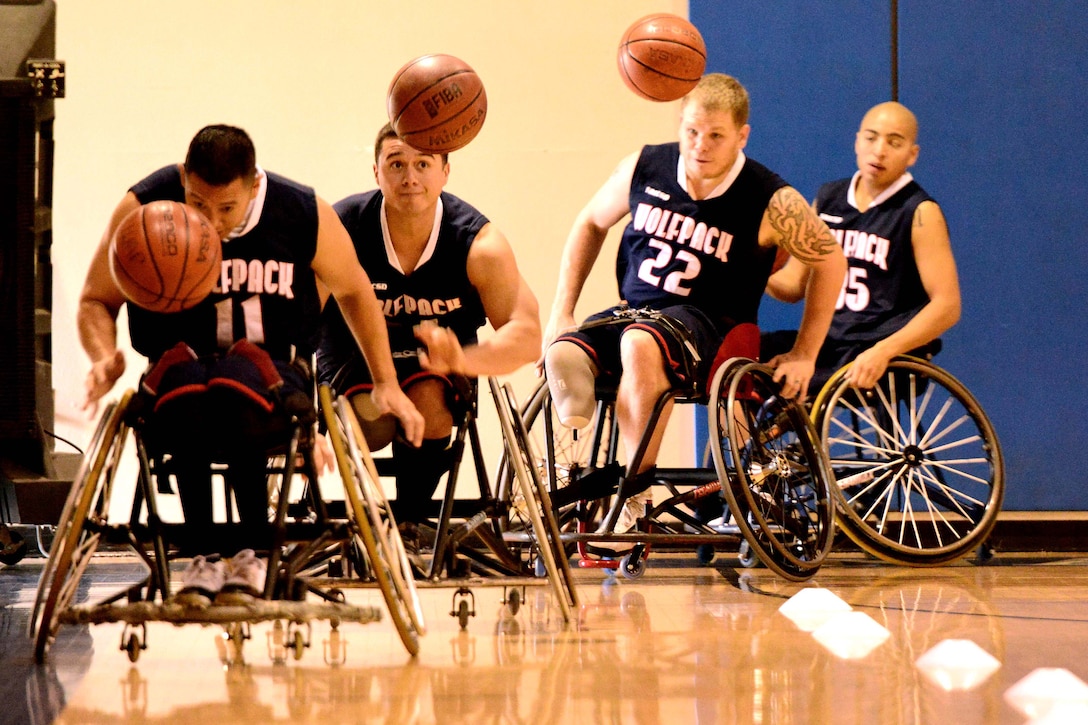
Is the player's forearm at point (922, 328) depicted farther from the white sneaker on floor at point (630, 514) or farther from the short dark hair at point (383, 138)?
the short dark hair at point (383, 138)

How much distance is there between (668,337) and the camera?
3.67m

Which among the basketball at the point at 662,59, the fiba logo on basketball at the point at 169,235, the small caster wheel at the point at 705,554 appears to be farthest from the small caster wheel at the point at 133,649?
the small caster wheel at the point at 705,554

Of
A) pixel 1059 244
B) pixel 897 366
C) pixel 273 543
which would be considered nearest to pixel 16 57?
pixel 273 543

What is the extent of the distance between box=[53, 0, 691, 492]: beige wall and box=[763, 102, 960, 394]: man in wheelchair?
1188 millimetres

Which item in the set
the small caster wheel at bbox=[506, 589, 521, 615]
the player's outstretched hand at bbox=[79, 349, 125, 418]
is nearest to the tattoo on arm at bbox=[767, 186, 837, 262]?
the small caster wheel at bbox=[506, 589, 521, 615]

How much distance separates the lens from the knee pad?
12.0ft

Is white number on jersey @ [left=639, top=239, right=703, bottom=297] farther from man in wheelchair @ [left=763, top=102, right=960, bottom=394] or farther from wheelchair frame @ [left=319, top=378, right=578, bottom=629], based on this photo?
wheelchair frame @ [left=319, top=378, right=578, bottom=629]

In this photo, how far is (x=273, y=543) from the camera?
8.13ft

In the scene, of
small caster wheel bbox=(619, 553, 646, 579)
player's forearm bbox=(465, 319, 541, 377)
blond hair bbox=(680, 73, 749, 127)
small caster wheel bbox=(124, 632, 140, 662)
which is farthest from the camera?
small caster wheel bbox=(619, 553, 646, 579)

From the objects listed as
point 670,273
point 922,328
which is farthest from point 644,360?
point 922,328

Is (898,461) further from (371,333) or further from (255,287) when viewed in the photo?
(255,287)

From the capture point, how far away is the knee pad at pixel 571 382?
3.65 metres

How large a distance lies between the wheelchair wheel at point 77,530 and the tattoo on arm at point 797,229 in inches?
79.1

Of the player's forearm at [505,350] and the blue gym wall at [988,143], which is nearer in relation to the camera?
the player's forearm at [505,350]
